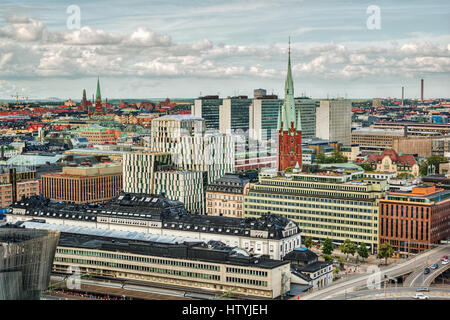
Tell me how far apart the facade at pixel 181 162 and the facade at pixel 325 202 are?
4.53 meters

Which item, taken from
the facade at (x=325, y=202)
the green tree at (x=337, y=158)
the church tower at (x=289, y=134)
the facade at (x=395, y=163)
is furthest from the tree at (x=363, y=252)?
the green tree at (x=337, y=158)

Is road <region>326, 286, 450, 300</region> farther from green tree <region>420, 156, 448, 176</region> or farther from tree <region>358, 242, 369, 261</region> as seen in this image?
green tree <region>420, 156, 448, 176</region>

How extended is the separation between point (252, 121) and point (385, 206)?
44.1 meters

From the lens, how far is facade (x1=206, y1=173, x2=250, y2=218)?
1518 inches

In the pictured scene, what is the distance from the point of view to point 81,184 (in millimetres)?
45750

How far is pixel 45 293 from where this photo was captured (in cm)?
2439

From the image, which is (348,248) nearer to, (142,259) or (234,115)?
(142,259)

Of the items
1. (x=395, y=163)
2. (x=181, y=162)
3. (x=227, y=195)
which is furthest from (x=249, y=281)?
(x=395, y=163)

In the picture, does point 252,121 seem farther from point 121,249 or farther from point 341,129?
point 121,249

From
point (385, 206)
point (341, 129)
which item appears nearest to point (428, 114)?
point (341, 129)

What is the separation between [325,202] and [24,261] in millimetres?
19305

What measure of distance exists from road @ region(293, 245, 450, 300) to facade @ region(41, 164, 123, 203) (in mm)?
22359

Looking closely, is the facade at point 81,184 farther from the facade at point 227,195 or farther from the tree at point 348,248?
the tree at point 348,248

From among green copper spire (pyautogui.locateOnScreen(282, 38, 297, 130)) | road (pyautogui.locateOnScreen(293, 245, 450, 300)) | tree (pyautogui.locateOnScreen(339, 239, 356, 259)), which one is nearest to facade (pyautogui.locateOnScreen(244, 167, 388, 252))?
tree (pyautogui.locateOnScreen(339, 239, 356, 259))
